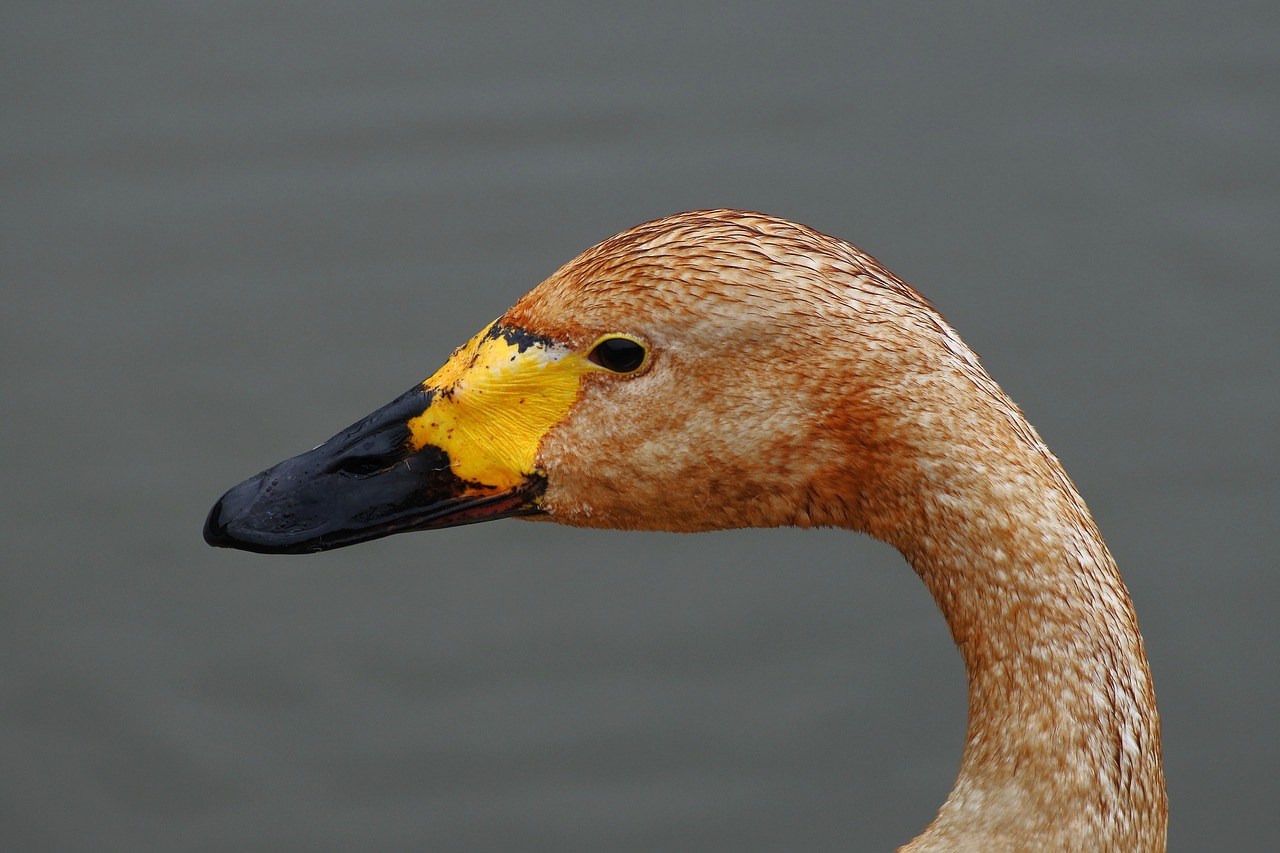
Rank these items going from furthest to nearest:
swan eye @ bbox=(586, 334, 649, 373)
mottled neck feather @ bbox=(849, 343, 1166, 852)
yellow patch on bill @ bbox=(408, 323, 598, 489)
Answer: yellow patch on bill @ bbox=(408, 323, 598, 489), swan eye @ bbox=(586, 334, 649, 373), mottled neck feather @ bbox=(849, 343, 1166, 852)

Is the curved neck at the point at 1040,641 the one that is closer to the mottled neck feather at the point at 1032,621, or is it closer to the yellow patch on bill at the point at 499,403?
the mottled neck feather at the point at 1032,621

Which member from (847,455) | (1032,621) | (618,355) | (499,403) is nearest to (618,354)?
(618,355)

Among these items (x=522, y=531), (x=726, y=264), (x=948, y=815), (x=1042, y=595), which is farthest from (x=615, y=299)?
(x=522, y=531)

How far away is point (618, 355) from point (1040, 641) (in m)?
1.15

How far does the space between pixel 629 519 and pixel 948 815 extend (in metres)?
1.04

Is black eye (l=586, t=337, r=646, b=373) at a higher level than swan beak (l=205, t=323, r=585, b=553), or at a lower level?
higher

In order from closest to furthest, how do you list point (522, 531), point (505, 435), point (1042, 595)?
point (1042, 595), point (505, 435), point (522, 531)

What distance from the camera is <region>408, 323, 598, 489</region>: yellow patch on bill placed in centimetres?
346

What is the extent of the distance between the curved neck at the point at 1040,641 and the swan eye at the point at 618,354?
71 centimetres

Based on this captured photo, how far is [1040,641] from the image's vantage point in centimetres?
314

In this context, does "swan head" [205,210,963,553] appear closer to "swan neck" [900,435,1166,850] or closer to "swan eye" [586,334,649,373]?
"swan eye" [586,334,649,373]

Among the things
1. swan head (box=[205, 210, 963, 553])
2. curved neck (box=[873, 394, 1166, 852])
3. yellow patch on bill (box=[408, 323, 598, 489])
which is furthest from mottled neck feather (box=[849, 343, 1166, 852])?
yellow patch on bill (box=[408, 323, 598, 489])

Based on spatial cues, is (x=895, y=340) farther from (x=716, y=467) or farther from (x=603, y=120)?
(x=603, y=120)

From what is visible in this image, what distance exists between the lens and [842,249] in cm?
332
